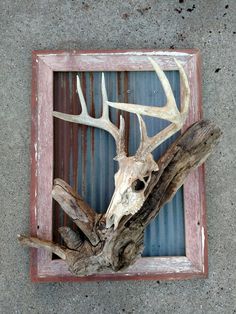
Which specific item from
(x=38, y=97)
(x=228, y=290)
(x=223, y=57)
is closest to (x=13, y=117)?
(x=38, y=97)

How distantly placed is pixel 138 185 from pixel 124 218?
9 centimetres

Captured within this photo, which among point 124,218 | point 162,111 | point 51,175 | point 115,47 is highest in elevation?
point 115,47

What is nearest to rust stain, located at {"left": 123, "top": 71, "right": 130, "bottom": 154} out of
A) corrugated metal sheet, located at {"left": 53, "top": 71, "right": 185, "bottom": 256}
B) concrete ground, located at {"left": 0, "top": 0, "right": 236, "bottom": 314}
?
corrugated metal sheet, located at {"left": 53, "top": 71, "right": 185, "bottom": 256}

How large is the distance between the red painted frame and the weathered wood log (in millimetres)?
64

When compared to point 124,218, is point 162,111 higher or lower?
higher

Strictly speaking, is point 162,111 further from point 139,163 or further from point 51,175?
point 51,175

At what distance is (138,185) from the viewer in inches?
38.3

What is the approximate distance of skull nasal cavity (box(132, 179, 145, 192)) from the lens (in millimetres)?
919

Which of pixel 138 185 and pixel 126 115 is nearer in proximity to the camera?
pixel 138 185

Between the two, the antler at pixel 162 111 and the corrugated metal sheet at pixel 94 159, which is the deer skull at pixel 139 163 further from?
the corrugated metal sheet at pixel 94 159

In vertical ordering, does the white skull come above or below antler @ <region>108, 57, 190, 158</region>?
below

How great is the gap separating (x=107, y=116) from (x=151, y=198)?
0.82 feet

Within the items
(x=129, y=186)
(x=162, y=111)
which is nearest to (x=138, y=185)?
(x=129, y=186)

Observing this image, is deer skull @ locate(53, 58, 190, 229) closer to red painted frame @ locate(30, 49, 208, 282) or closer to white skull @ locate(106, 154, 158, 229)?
white skull @ locate(106, 154, 158, 229)
